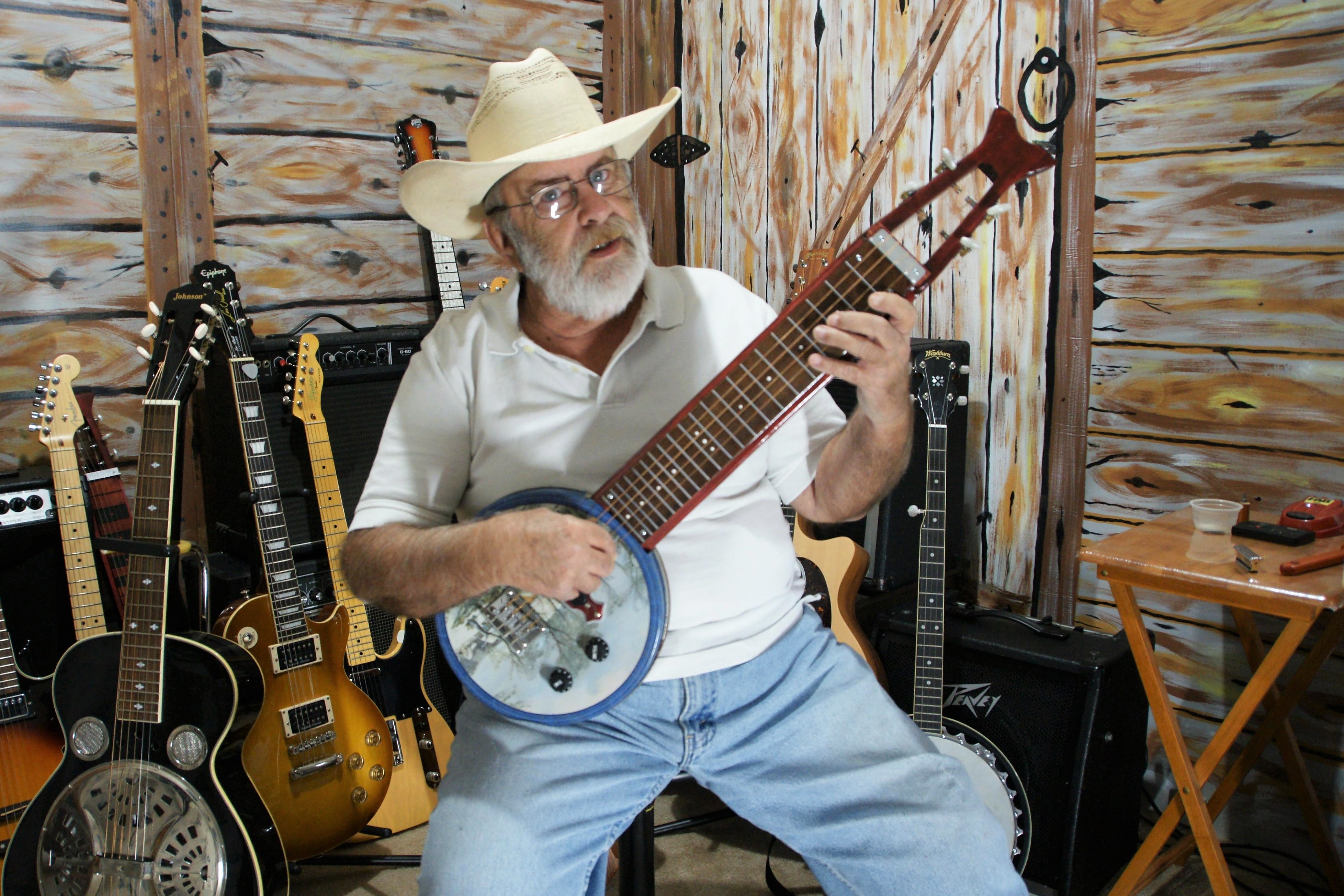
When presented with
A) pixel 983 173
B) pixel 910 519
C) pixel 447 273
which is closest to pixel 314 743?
pixel 447 273

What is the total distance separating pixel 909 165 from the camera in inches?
91.1

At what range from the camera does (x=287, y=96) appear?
2.43 m

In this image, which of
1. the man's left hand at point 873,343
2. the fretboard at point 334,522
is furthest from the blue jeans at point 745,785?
the fretboard at point 334,522

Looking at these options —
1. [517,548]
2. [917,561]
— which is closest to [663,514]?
[517,548]

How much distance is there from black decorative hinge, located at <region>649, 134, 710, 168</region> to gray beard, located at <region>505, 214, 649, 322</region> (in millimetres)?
1264

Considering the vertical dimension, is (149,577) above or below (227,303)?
below

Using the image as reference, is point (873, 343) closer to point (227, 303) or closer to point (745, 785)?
point (745, 785)

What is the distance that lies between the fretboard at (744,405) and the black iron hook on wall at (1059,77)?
1.11 metres

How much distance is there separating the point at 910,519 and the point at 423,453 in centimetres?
121

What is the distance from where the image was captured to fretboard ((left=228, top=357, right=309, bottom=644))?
193cm

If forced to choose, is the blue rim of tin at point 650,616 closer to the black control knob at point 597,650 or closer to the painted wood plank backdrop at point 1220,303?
the black control knob at point 597,650

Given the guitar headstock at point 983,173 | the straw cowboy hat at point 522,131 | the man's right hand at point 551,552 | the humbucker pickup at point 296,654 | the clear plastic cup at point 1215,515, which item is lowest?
the humbucker pickup at point 296,654

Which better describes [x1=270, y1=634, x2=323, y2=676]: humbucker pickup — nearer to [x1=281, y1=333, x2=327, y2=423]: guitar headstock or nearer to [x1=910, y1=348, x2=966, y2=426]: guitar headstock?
[x1=281, y1=333, x2=327, y2=423]: guitar headstock

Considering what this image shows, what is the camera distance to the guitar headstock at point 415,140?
2447mm
